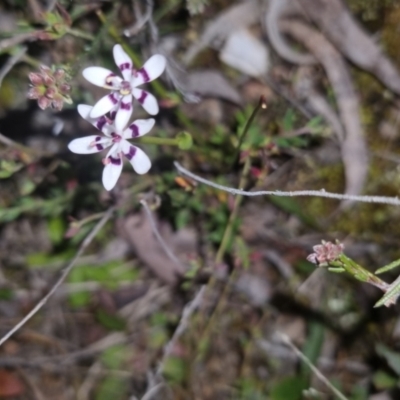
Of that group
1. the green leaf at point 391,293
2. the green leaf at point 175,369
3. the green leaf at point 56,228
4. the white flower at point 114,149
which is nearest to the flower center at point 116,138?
the white flower at point 114,149

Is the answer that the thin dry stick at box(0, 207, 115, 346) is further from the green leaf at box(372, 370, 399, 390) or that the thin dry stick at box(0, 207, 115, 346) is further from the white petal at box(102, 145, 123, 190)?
the green leaf at box(372, 370, 399, 390)

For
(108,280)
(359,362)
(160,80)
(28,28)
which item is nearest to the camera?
(28,28)

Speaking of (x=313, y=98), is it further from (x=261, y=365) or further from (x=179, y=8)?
(x=261, y=365)

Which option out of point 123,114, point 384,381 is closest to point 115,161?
point 123,114

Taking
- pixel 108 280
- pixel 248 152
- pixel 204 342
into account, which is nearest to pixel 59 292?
pixel 108 280

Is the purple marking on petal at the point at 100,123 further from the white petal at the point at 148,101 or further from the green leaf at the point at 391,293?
the green leaf at the point at 391,293

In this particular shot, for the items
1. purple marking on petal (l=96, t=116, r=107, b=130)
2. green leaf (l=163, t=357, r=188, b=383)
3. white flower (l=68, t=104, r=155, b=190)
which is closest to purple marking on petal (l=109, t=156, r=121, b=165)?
white flower (l=68, t=104, r=155, b=190)
